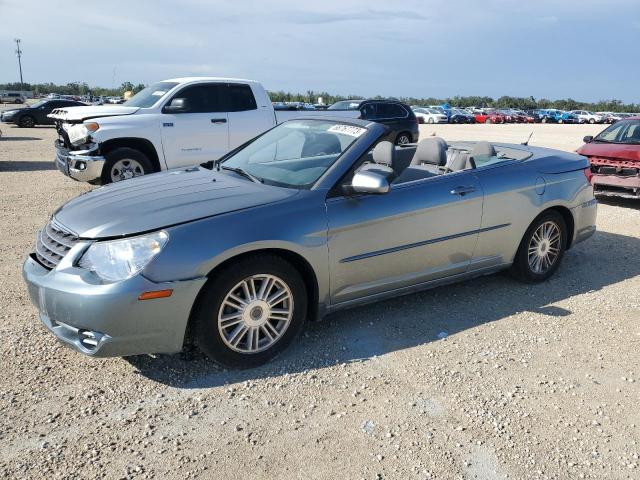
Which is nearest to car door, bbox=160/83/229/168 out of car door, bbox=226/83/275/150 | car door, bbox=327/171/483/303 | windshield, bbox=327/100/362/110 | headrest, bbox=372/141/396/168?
car door, bbox=226/83/275/150

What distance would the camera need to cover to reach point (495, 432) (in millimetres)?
2939

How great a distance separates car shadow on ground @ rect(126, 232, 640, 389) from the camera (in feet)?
11.4

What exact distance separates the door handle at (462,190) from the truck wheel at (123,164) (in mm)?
5452

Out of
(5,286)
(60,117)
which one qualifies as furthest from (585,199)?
(60,117)

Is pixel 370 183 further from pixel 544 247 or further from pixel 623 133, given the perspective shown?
pixel 623 133

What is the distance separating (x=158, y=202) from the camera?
137 inches

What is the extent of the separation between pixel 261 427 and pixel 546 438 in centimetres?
151

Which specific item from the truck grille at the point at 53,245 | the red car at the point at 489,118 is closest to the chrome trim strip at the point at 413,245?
the truck grille at the point at 53,245

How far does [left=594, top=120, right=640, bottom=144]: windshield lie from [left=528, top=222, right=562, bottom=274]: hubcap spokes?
201 inches

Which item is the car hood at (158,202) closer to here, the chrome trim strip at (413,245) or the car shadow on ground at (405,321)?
the chrome trim strip at (413,245)

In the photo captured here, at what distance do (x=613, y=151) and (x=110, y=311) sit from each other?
860 cm

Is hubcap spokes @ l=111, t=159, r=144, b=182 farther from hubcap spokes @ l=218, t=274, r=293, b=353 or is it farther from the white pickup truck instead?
hubcap spokes @ l=218, t=274, r=293, b=353

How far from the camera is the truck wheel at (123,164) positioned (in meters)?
8.23

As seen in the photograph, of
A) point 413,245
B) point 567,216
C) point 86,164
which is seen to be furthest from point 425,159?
point 86,164
